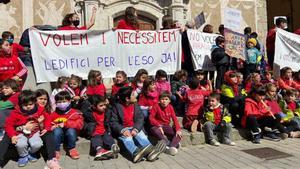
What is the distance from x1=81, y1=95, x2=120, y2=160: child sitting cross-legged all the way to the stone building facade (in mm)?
7221

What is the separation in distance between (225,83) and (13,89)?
4.05 m

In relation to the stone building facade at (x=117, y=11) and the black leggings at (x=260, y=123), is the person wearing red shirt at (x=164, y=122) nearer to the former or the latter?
the black leggings at (x=260, y=123)

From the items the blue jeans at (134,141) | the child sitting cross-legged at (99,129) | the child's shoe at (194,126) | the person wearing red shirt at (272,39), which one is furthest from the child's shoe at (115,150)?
the person wearing red shirt at (272,39)

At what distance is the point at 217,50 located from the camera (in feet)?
26.5

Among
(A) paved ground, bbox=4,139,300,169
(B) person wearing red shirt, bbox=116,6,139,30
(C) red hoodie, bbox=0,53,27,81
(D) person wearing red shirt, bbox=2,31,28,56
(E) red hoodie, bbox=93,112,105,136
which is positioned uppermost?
(B) person wearing red shirt, bbox=116,6,139,30

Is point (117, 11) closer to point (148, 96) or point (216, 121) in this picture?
point (148, 96)

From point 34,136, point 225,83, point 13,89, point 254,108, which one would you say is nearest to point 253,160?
point 254,108

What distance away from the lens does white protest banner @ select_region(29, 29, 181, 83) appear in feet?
22.9

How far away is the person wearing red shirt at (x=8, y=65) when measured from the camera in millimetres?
6277

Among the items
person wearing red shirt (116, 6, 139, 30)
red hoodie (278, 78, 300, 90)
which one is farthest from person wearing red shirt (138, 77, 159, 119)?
red hoodie (278, 78, 300, 90)

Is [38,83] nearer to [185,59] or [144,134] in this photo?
[144,134]

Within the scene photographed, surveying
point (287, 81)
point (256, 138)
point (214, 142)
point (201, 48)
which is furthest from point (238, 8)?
point (214, 142)

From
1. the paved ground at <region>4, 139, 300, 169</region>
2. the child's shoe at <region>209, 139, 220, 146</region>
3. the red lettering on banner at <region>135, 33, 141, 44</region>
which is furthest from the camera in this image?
the red lettering on banner at <region>135, 33, 141, 44</region>

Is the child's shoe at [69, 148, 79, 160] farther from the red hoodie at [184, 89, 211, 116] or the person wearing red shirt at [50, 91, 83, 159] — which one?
the red hoodie at [184, 89, 211, 116]
